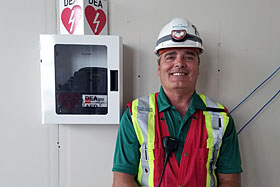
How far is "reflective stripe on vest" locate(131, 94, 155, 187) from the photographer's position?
2.67 ft

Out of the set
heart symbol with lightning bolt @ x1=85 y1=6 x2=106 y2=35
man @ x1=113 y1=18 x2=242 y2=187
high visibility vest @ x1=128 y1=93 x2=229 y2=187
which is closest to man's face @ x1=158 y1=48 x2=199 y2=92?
man @ x1=113 y1=18 x2=242 y2=187

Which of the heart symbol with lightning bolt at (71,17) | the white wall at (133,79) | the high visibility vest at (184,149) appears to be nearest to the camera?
the high visibility vest at (184,149)

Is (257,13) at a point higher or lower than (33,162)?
higher

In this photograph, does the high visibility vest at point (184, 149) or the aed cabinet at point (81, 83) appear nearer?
the high visibility vest at point (184, 149)

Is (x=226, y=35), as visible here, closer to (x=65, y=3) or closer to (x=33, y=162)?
(x=65, y=3)

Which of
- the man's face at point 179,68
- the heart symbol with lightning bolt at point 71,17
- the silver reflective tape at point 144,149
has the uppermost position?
the heart symbol with lightning bolt at point 71,17

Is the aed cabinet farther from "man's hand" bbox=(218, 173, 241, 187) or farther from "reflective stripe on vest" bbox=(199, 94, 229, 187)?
"man's hand" bbox=(218, 173, 241, 187)

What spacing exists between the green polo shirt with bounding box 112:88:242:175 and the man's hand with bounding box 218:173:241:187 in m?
0.03

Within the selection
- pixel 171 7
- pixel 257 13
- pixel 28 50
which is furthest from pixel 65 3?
pixel 257 13

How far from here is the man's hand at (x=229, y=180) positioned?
2.84 feet

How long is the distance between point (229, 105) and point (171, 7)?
26.8 inches

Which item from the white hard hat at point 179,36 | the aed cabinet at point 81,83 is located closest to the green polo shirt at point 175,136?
the aed cabinet at point 81,83

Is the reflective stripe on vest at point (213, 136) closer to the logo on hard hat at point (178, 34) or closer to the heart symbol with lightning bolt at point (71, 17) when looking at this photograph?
the logo on hard hat at point (178, 34)

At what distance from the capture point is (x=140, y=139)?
0.84m
